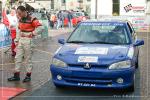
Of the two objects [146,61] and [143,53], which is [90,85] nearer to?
[146,61]

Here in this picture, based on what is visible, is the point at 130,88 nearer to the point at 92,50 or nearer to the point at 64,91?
the point at 92,50

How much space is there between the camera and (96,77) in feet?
25.3

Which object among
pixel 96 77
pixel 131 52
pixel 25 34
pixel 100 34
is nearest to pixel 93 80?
pixel 96 77

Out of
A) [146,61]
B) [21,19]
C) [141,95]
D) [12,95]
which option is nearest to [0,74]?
[21,19]

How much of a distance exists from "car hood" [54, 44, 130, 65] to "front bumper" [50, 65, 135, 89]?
0.63 ft

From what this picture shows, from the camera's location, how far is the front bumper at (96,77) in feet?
25.2

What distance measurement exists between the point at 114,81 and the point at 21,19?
2929 millimetres

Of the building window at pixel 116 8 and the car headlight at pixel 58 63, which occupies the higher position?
the building window at pixel 116 8

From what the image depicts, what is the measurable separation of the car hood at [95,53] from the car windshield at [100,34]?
0.36m

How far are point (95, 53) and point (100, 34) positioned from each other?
1.24 meters

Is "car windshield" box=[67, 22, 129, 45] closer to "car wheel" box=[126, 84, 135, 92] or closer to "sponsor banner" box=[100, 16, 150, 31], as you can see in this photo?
"car wheel" box=[126, 84, 135, 92]

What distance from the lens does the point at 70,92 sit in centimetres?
823

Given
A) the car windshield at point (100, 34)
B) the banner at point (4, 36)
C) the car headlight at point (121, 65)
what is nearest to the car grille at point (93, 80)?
the car headlight at point (121, 65)

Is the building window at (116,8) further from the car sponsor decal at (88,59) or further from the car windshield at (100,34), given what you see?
the car sponsor decal at (88,59)
